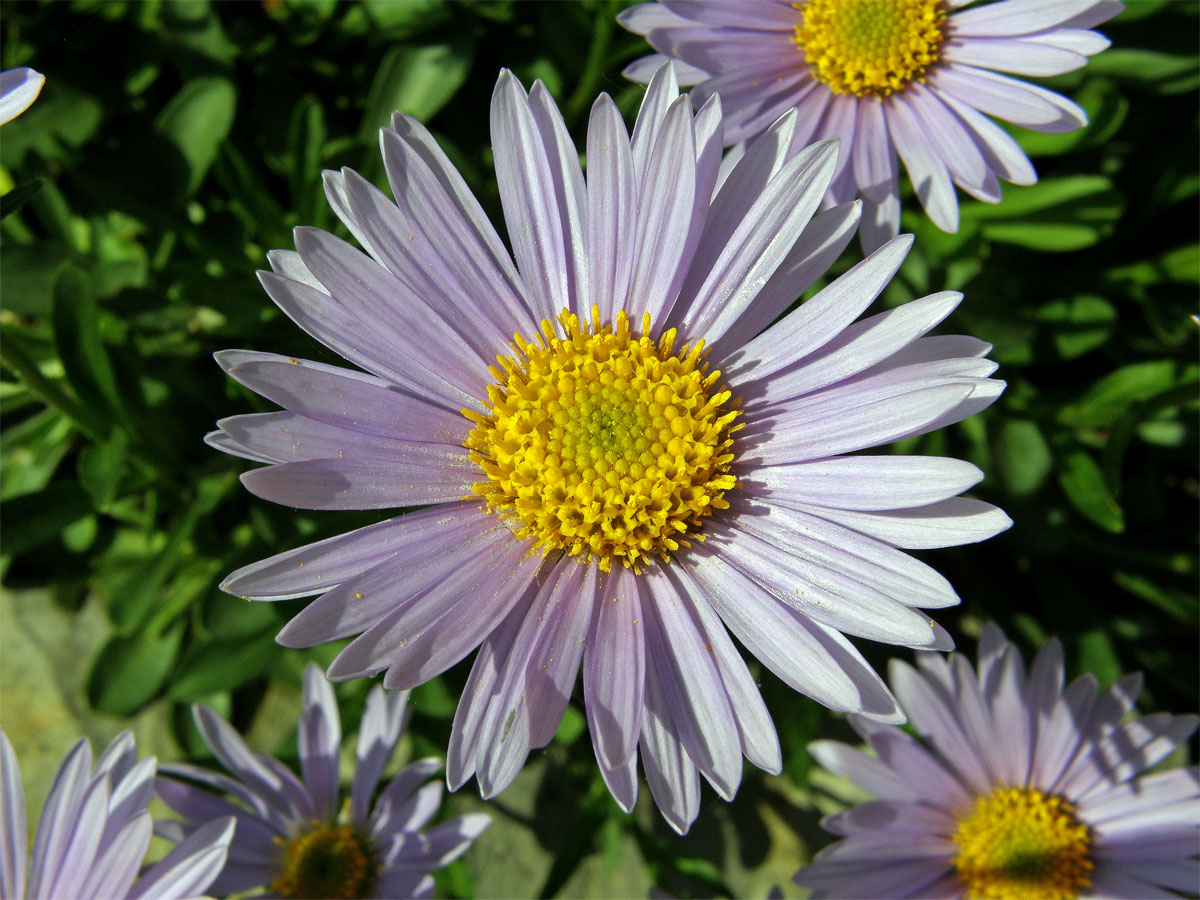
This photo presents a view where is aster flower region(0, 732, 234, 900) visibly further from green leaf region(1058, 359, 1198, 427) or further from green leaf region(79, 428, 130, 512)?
green leaf region(1058, 359, 1198, 427)

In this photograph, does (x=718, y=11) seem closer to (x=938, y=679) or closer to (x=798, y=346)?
(x=798, y=346)

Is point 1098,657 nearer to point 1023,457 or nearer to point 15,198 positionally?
point 1023,457

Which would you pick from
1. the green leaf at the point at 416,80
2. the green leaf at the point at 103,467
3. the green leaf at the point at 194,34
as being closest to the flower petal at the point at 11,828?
the green leaf at the point at 103,467

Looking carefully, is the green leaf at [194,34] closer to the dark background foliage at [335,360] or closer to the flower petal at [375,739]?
the dark background foliage at [335,360]

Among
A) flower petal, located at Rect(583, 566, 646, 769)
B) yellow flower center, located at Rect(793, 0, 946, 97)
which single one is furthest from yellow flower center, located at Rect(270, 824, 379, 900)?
yellow flower center, located at Rect(793, 0, 946, 97)

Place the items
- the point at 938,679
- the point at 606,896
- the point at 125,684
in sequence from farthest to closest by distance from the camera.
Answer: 1. the point at 606,896
2. the point at 125,684
3. the point at 938,679

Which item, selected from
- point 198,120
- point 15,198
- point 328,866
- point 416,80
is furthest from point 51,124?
point 328,866

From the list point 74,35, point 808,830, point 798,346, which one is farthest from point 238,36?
point 808,830
